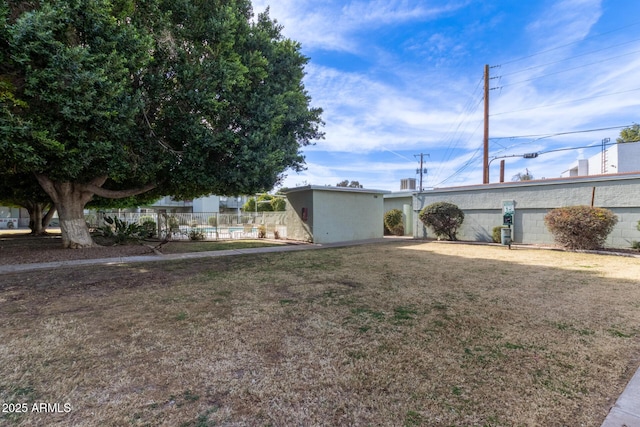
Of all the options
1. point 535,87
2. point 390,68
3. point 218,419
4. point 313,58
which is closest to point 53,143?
point 218,419

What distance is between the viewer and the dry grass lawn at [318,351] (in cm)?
213

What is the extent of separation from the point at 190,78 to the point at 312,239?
884cm

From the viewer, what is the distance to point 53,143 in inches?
253

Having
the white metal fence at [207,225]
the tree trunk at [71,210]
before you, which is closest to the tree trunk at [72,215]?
the tree trunk at [71,210]

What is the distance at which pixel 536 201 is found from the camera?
504 inches

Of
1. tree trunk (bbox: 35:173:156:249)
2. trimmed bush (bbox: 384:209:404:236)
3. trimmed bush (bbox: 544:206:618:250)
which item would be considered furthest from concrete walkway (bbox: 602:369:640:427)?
trimmed bush (bbox: 384:209:404:236)

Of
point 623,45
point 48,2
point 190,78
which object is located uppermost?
point 623,45

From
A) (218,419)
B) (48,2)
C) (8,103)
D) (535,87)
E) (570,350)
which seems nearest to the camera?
(218,419)

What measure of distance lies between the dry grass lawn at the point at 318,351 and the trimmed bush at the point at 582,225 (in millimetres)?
5300

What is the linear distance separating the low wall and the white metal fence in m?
8.53

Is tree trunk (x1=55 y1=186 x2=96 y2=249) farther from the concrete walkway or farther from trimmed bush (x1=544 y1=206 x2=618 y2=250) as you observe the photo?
trimmed bush (x1=544 y1=206 x2=618 y2=250)

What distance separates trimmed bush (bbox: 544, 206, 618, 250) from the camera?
10.3 metres

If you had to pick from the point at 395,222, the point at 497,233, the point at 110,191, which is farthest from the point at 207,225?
the point at 497,233

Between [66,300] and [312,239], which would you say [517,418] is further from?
[312,239]
